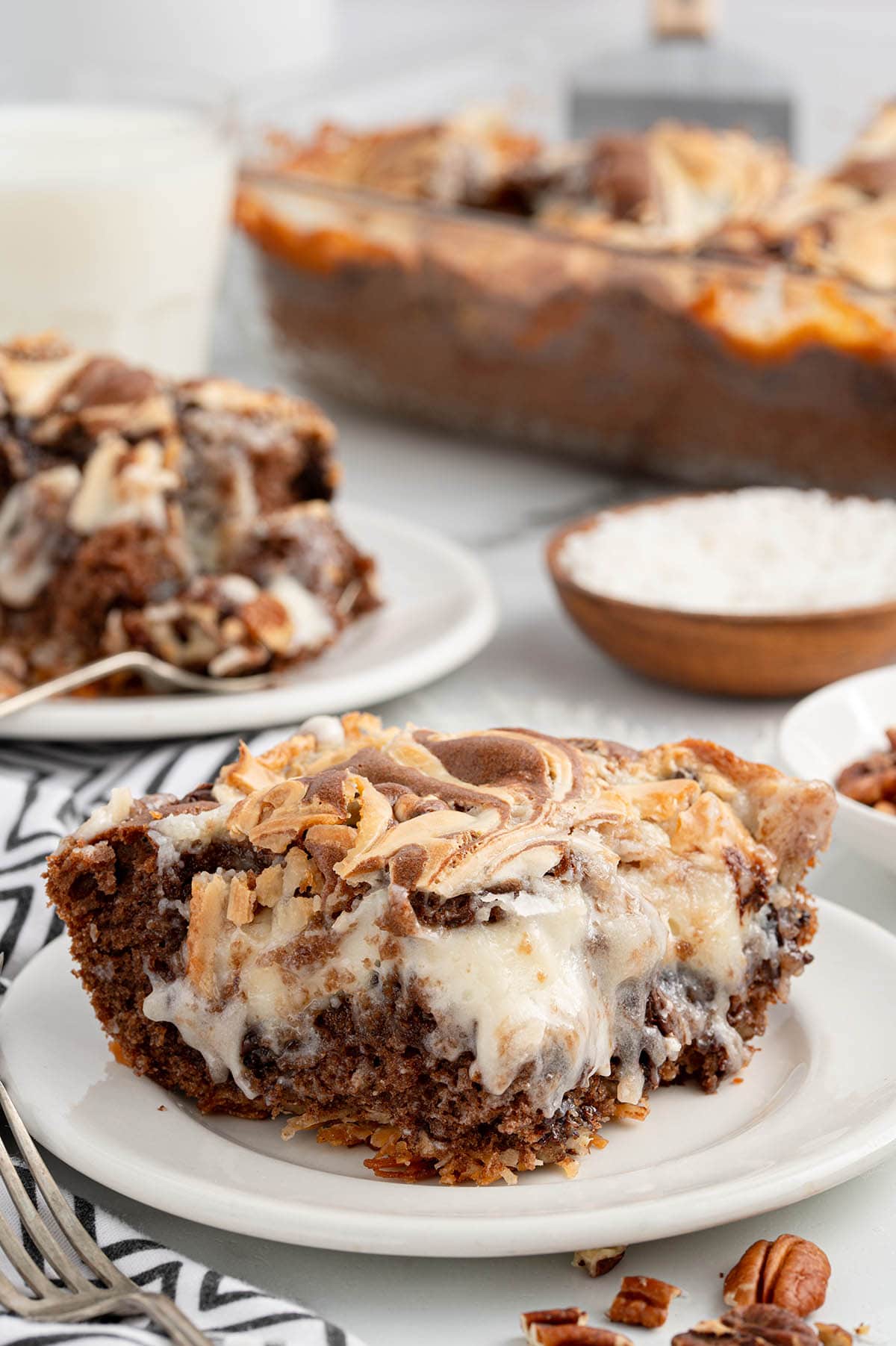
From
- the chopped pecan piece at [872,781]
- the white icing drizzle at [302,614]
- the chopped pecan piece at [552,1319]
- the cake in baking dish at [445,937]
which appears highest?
the cake in baking dish at [445,937]

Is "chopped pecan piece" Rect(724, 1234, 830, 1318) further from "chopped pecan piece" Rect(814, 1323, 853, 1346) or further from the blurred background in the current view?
the blurred background

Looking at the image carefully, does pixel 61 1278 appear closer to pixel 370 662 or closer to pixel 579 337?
pixel 370 662

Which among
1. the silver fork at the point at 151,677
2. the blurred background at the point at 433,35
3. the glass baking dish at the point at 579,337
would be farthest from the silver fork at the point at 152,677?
the blurred background at the point at 433,35

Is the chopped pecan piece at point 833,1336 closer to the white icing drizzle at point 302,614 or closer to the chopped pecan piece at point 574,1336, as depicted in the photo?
the chopped pecan piece at point 574,1336

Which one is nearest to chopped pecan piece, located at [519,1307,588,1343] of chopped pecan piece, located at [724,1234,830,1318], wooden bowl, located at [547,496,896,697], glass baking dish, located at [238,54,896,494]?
chopped pecan piece, located at [724,1234,830,1318]

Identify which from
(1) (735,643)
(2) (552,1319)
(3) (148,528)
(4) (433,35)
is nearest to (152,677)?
(3) (148,528)

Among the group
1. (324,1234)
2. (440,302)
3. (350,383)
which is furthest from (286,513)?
(324,1234)
